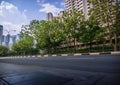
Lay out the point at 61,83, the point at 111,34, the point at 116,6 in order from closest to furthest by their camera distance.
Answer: the point at 61,83
the point at 116,6
the point at 111,34

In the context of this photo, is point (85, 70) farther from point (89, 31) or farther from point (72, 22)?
point (89, 31)

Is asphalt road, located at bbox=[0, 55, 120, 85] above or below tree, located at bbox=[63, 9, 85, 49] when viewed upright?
below

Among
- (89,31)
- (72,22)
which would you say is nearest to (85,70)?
(72,22)

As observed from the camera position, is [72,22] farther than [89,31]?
No

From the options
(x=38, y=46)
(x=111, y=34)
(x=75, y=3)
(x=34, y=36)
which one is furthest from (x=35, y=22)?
(x=75, y=3)

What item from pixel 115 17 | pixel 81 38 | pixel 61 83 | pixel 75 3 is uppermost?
pixel 75 3

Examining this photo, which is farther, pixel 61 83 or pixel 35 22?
pixel 35 22

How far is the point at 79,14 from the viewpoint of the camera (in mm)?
39969

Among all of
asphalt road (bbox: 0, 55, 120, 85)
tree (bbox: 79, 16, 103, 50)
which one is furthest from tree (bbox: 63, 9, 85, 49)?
asphalt road (bbox: 0, 55, 120, 85)

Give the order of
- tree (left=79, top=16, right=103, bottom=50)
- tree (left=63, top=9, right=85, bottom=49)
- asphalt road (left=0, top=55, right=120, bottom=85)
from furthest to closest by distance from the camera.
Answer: tree (left=79, top=16, right=103, bottom=50) < tree (left=63, top=9, right=85, bottom=49) < asphalt road (left=0, top=55, right=120, bottom=85)

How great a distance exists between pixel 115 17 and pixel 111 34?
3194mm

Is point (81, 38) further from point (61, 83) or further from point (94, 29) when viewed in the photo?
point (61, 83)

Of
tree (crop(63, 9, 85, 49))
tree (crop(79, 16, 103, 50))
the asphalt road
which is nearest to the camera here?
the asphalt road

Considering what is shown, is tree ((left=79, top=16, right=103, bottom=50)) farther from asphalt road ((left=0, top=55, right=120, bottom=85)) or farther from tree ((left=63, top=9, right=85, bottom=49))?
asphalt road ((left=0, top=55, right=120, bottom=85))
